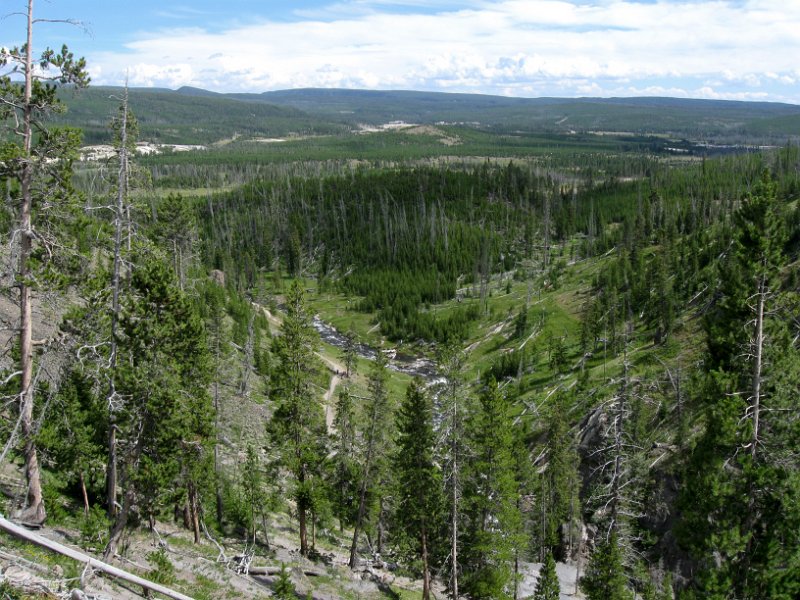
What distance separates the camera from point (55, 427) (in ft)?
87.4

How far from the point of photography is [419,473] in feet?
100

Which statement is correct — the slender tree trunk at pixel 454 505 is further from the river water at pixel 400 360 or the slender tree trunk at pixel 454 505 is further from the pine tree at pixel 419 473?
the river water at pixel 400 360

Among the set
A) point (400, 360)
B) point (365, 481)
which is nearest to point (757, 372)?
point (365, 481)

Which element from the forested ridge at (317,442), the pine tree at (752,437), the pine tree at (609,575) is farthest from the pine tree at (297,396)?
the pine tree at (752,437)

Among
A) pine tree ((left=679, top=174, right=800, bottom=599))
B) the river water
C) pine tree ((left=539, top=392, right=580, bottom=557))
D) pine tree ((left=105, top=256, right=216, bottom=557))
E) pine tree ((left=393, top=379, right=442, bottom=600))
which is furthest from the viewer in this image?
the river water

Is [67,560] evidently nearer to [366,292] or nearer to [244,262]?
[366,292]

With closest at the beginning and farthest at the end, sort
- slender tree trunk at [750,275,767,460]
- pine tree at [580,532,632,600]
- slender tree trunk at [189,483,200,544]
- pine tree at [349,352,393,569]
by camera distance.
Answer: slender tree trunk at [750,275,767,460] → slender tree trunk at [189,483,200,544] → pine tree at [580,532,632,600] → pine tree at [349,352,393,569]

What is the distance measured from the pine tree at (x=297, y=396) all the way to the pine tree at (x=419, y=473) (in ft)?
15.4

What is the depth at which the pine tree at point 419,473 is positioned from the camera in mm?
30469

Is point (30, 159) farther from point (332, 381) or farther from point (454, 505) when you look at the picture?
point (332, 381)

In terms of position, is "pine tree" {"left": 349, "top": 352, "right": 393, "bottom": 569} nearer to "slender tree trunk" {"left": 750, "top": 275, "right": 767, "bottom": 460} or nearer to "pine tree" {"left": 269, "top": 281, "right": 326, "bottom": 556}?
"pine tree" {"left": 269, "top": 281, "right": 326, "bottom": 556}

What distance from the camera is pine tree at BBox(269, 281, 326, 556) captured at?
98.5 ft

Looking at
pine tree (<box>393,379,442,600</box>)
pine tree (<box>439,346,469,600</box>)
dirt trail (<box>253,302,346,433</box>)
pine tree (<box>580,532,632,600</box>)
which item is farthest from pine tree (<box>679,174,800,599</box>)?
dirt trail (<box>253,302,346,433</box>)

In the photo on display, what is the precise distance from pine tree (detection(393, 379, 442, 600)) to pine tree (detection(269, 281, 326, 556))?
4.70 metres
